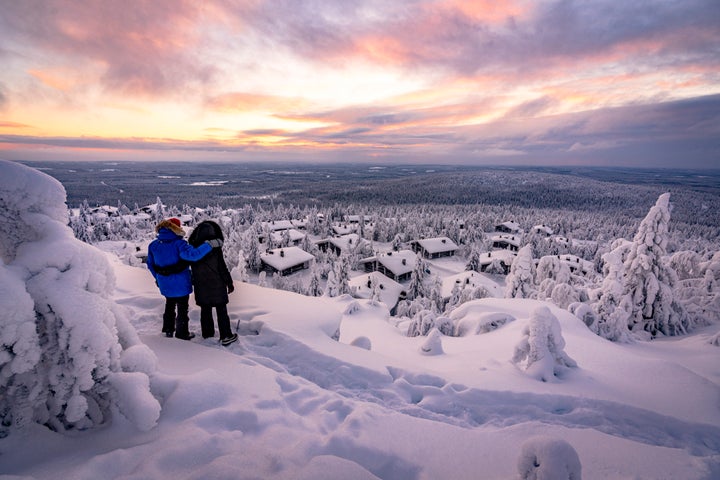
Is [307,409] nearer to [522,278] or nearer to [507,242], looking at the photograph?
[522,278]

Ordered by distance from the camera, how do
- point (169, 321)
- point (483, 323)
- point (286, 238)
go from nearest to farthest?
point (169, 321)
point (483, 323)
point (286, 238)

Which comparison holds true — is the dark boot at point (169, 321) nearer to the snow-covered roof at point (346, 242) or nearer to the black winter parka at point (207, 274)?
the black winter parka at point (207, 274)

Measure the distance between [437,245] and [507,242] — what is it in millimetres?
20077

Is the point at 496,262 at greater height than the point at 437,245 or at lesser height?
lesser

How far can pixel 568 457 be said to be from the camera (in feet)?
7.50

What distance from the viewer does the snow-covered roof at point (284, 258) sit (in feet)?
151

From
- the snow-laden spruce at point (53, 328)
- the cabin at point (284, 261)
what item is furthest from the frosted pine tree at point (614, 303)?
the cabin at point (284, 261)

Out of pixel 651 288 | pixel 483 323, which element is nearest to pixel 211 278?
pixel 483 323

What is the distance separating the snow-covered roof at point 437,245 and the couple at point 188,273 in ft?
190

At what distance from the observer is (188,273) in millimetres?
4828

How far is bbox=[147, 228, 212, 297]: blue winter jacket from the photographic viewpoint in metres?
4.56

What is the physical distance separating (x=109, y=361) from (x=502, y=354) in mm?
7004

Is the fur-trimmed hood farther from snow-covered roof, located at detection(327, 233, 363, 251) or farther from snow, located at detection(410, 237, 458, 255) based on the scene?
snow, located at detection(410, 237, 458, 255)

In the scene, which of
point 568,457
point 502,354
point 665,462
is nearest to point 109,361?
point 568,457
